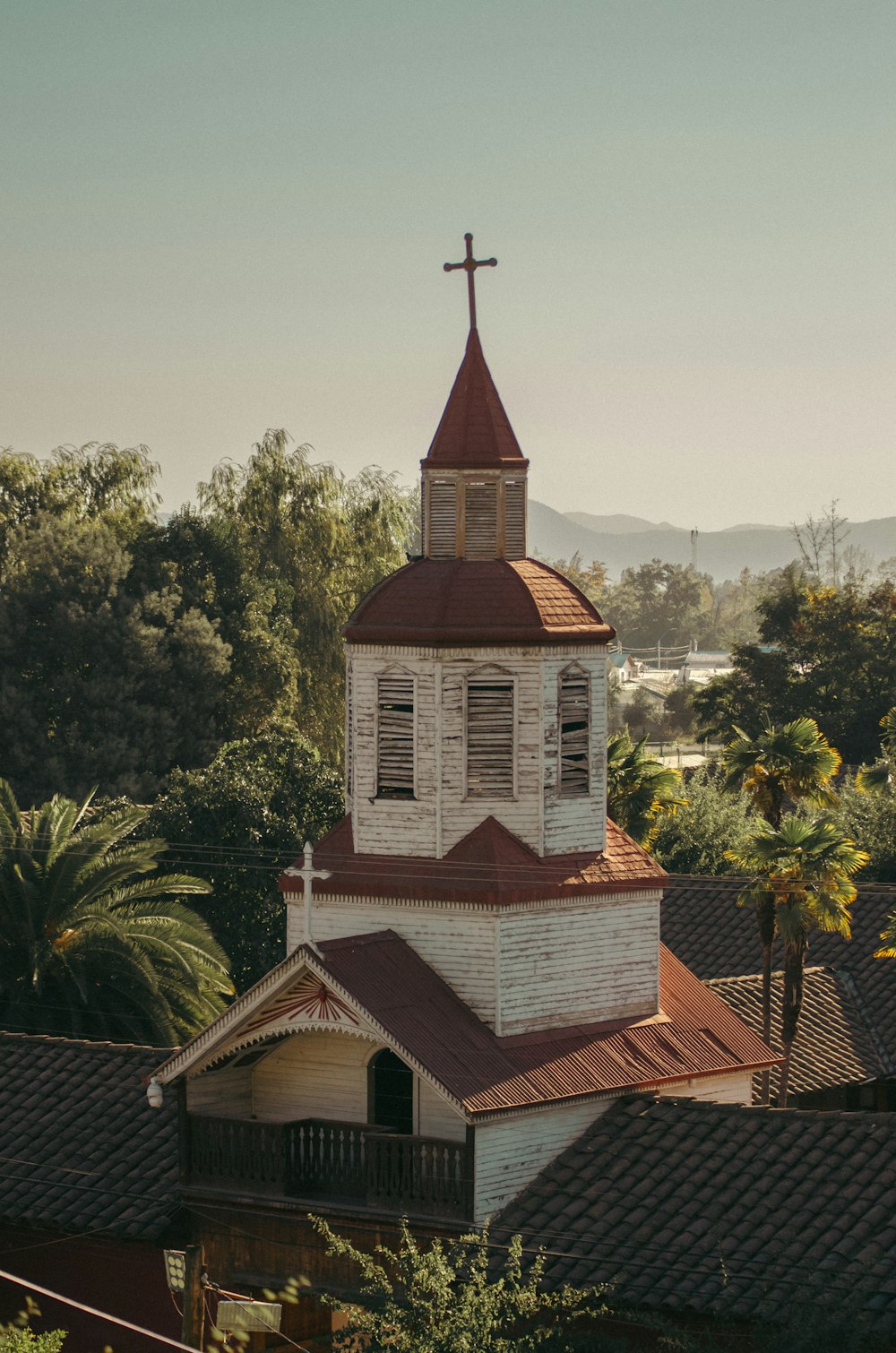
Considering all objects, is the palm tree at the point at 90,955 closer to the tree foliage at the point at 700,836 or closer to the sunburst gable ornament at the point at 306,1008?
the sunburst gable ornament at the point at 306,1008

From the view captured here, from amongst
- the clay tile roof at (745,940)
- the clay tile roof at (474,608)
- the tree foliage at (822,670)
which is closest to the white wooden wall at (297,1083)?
the clay tile roof at (474,608)

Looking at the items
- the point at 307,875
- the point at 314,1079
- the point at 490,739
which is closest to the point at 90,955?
the point at 314,1079

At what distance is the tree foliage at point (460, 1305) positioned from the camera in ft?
60.5

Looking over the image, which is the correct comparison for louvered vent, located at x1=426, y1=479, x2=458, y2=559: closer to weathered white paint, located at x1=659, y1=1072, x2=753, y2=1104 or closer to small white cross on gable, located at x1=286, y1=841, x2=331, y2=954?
small white cross on gable, located at x1=286, y1=841, x2=331, y2=954

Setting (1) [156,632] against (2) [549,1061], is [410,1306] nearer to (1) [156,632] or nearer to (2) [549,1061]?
(2) [549,1061]

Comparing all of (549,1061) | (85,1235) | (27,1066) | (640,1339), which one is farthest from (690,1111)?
(27,1066)

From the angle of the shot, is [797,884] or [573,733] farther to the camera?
[797,884]

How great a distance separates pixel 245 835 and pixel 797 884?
1469 cm

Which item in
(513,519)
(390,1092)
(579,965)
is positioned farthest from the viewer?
(513,519)

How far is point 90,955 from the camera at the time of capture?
105 feet

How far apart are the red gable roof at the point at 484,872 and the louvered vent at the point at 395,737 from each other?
2.36 ft

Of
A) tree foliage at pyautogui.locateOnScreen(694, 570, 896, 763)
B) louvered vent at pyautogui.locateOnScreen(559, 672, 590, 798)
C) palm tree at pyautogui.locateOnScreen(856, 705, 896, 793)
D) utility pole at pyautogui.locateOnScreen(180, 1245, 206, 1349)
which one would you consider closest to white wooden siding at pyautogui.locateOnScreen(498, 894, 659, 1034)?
louvered vent at pyautogui.locateOnScreen(559, 672, 590, 798)

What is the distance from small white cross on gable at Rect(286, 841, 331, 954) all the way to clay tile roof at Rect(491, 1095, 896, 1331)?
349 cm

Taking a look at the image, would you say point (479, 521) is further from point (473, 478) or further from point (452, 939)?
point (452, 939)
